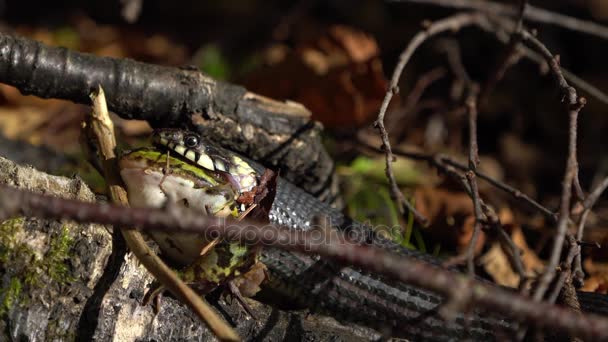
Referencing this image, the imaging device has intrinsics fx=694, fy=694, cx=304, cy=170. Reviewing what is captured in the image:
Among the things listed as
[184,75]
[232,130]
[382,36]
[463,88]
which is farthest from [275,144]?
[382,36]

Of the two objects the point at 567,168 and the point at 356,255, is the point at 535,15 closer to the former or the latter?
the point at 567,168

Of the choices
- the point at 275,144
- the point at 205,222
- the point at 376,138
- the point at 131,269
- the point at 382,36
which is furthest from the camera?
the point at 382,36

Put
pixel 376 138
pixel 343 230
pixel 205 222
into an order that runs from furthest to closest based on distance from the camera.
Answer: pixel 376 138 → pixel 343 230 → pixel 205 222

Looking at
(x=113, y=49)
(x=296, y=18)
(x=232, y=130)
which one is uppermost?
(x=232, y=130)

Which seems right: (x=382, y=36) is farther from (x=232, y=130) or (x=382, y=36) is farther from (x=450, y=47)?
(x=232, y=130)

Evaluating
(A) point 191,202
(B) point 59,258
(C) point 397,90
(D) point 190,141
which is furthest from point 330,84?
(B) point 59,258

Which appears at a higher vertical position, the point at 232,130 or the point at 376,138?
the point at 232,130

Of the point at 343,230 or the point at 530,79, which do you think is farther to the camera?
the point at 530,79
